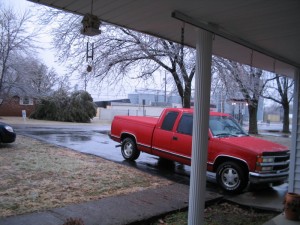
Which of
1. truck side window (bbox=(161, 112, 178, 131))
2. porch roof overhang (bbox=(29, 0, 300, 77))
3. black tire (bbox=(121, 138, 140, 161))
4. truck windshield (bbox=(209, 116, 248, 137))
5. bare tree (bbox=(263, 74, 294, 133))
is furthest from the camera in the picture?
bare tree (bbox=(263, 74, 294, 133))

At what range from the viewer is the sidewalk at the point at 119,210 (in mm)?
5489

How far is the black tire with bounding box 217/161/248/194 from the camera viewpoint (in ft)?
27.9

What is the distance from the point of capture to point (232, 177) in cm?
864

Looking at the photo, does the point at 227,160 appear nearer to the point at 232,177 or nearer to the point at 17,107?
the point at 232,177

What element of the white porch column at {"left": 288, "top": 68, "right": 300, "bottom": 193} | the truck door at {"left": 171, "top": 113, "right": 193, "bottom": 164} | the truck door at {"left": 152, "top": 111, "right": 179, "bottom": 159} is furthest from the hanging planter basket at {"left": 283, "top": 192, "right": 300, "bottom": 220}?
the truck door at {"left": 152, "top": 111, "right": 179, "bottom": 159}

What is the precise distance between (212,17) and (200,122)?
1.44 metres

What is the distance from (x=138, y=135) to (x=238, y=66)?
8.27 metres

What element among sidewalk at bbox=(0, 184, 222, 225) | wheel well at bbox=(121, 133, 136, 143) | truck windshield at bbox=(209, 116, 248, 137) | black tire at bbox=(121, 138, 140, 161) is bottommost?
sidewalk at bbox=(0, 184, 222, 225)

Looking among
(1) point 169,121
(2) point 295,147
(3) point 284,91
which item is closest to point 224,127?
(1) point 169,121

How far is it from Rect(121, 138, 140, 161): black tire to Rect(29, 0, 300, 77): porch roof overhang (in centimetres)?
589

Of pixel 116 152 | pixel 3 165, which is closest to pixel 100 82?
pixel 116 152

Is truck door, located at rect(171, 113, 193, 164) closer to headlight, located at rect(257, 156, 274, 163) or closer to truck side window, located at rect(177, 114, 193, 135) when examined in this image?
truck side window, located at rect(177, 114, 193, 135)

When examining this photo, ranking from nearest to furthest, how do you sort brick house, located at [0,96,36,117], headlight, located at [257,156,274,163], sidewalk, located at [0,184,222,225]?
sidewalk, located at [0,184,222,225], headlight, located at [257,156,274,163], brick house, located at [0,96,36,117]

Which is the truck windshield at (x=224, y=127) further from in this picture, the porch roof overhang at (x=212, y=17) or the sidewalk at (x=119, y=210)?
the porch roof overhang at (x=212, y=17)
